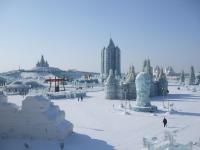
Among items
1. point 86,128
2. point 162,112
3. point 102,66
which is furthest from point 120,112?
point 102,66

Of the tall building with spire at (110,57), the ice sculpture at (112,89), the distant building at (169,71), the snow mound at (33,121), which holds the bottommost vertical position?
the snow mound at (33,121)

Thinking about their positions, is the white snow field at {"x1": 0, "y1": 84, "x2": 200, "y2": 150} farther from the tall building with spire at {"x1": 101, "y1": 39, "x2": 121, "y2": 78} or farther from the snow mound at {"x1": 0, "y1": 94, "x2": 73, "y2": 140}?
the tall building with spire at {"x1": 101, "y1": 39, "x2": 121, "y2": 78}

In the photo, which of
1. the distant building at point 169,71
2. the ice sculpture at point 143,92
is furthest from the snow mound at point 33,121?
the distant building at point 169,71

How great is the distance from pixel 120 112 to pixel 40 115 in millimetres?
14939

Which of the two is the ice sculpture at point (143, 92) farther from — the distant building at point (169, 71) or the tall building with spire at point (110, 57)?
the distant building at point (169, 71)

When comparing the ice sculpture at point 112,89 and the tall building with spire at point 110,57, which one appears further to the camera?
the tall building with spire at point 110,57

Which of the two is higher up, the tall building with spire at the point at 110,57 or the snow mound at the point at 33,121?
the tall building with spire at the point at 110,57

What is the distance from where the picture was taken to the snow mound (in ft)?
73.4

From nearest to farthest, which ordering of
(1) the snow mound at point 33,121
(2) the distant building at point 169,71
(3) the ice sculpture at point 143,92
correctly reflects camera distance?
1. (1) the snow mound at point 33,121
2. (3) the ice sculpture at point 143,92
3. (2) the distant building at point 169,71

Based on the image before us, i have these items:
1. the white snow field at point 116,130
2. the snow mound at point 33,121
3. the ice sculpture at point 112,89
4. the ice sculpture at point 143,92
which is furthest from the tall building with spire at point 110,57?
the snow mound at point 33,121

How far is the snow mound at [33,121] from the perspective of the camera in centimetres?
2236

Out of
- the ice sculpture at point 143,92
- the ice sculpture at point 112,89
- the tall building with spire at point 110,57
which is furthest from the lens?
the tall building with spire at point 110,57

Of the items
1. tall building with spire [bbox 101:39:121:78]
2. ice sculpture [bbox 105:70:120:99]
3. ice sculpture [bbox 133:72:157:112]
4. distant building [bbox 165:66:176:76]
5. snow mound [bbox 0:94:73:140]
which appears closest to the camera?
snow mound [bbox 0:94:73:140]

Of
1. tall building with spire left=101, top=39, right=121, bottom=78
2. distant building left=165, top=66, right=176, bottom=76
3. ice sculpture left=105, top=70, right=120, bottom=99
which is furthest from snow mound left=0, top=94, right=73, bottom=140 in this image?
distant building left=165, top=66, right=176, bottom=76
